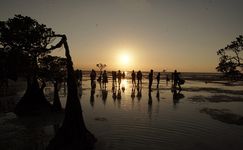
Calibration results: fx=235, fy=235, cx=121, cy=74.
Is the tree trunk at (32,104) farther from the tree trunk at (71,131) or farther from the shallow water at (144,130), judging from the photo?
the tree trunk at (71,131)

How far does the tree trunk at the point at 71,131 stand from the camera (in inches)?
416

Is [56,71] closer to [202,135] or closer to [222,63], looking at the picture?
[202,135]

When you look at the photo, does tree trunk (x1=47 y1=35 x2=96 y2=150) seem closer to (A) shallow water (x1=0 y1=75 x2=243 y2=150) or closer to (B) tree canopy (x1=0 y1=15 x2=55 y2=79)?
(A) shallow water (x1=0 y1=75 x2=243 y2=150)

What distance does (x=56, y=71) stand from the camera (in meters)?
20.1

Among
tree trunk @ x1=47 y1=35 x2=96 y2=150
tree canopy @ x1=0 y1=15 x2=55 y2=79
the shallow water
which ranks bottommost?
the shallow water

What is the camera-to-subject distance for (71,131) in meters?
10.8

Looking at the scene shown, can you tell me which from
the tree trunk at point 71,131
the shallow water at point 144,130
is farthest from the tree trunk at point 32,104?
the tree trunk at point 71,131

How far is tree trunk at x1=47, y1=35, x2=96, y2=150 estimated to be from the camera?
10.6m

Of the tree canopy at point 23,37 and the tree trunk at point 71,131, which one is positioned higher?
the tree canopy at point 23,37

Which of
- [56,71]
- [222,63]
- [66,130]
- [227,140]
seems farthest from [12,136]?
[222,63]

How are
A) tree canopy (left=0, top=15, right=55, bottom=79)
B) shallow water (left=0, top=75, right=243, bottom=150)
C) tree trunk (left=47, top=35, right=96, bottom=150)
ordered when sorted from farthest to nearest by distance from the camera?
tree canopy (left=0, top=15, right=55, bottom=79)
shallow water (left=0, top=75, right=243, bottom=150)
tree trunk (left=47, top=35, right=96, bottom=150)

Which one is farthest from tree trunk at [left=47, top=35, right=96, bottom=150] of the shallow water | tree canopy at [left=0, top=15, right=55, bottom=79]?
tree canopy at [left=0, top=15, right=55, bottom=79]

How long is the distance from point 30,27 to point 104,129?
10395mm

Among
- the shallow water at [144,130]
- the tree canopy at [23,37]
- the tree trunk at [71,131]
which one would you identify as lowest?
the shallow water at [144,130]
